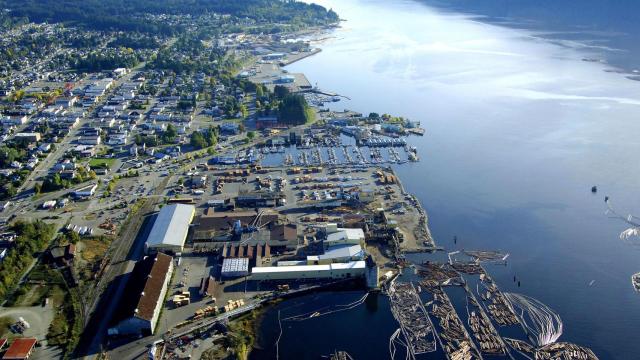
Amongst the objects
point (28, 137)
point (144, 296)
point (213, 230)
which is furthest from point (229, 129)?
point (144, 296)

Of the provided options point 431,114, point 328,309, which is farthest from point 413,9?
point 328,309

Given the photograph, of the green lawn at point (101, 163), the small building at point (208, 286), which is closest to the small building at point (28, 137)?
the green lawn at point (101, 163)

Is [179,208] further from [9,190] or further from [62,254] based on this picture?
[9,190]

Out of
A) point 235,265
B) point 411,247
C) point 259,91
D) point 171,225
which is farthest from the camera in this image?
point 259,91

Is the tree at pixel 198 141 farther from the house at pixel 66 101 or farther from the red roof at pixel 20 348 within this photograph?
the red roof at pixel 20 348

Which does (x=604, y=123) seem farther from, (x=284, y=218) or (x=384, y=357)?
(x=384, y=357)

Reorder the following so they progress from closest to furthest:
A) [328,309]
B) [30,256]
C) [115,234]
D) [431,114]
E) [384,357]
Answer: [384,357] → [328,309] → [30,256] → [115,234] → [431,114]

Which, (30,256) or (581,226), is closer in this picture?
(30,256)
